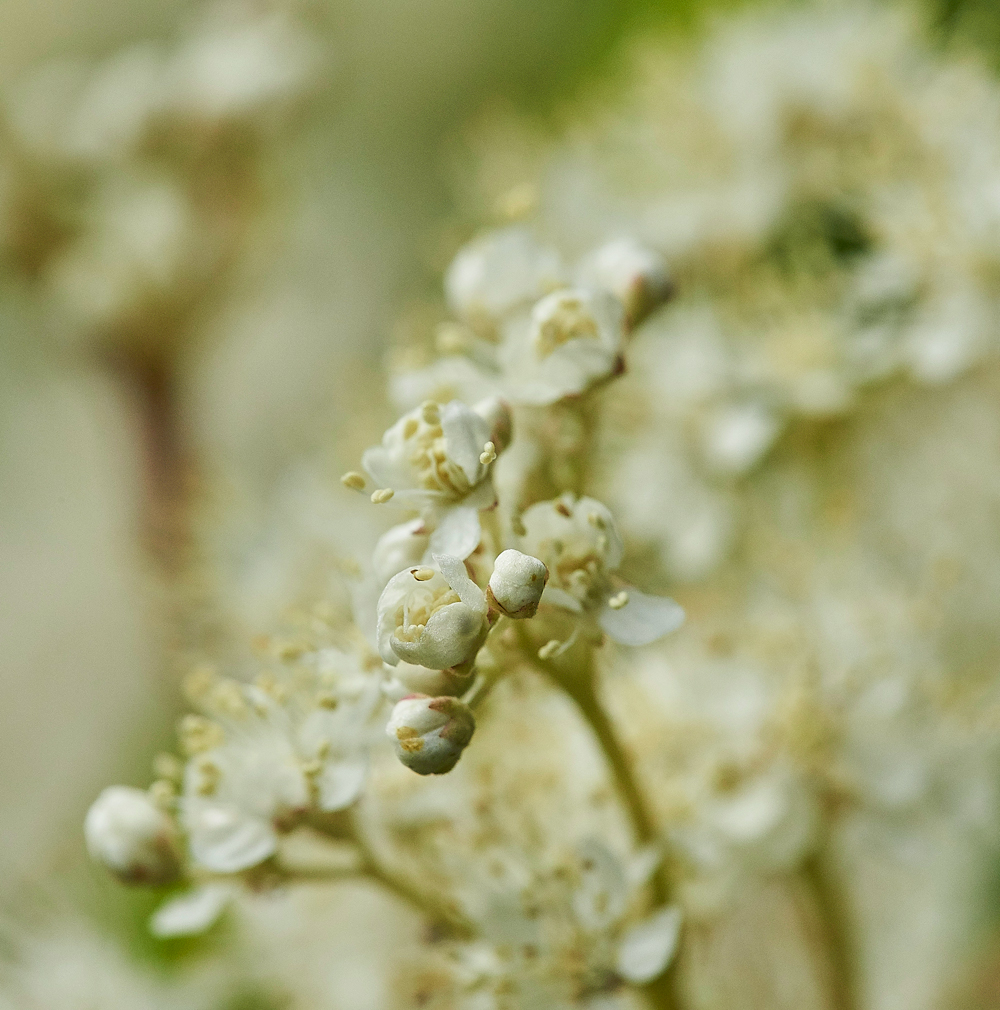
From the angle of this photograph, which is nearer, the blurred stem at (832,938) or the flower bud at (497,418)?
the flower bud at (497,418)

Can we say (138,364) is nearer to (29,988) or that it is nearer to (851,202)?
(29,988)

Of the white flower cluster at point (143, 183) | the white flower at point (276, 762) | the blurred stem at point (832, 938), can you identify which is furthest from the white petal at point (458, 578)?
the white flower cluster at point (143, 183)

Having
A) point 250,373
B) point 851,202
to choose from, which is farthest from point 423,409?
point 250,373

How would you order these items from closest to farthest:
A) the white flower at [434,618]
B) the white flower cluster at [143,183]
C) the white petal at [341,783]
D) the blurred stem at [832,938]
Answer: the white flower at [434,618], the white petal at [341,783], the blurred stem at [832,938], the white flower cluster at [143,183]

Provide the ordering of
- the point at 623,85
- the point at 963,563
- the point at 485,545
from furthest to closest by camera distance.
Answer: the point at 623,85 → the point at 963,563 → the point at 485,545

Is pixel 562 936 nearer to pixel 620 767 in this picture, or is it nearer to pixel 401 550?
pixel 620 767

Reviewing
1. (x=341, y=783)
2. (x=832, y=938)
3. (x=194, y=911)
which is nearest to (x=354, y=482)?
(x=341, y=783)

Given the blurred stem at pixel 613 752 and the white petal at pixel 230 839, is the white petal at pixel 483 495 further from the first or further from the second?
the white petal at pixel 230 839
